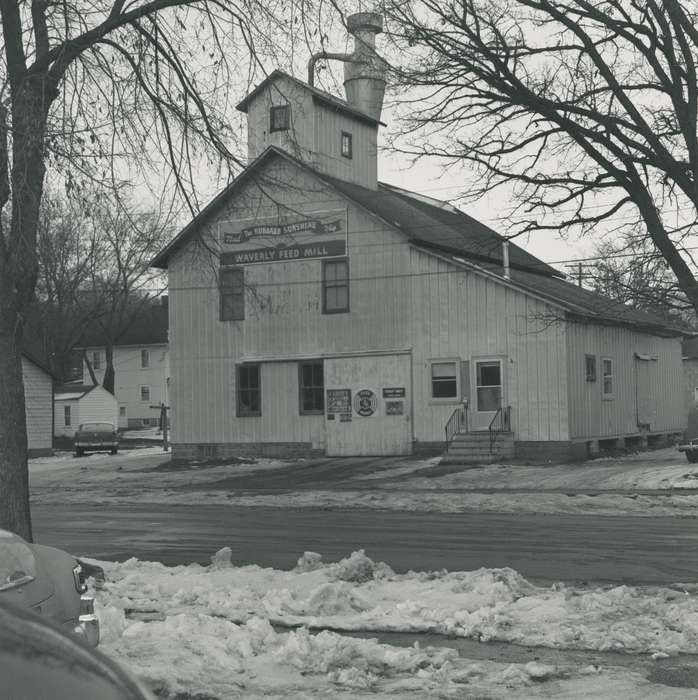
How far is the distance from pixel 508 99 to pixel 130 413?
65.6 m

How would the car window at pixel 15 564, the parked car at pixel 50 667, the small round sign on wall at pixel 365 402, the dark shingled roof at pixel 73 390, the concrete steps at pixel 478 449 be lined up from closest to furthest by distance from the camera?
the parked car at pixel 50 667 → the car window at pixel 15 564 → the concrete steps at pixel 478 449 → the small round sign on wall at pixel 365 402 → the dark shingled roof at pixel 73 390

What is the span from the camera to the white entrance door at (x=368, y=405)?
108 ft

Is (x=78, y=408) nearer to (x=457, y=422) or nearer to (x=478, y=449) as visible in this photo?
(x=457, y=422)

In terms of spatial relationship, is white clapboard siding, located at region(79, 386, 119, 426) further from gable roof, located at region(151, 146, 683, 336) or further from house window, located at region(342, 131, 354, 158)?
house window, located at region(342, 131, 354, 158)

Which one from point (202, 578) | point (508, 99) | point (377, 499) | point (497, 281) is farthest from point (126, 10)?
point (497, 281)

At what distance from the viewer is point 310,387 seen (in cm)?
3459

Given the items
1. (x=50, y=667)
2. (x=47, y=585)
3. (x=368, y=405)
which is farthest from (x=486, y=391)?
(x=50, y=667)

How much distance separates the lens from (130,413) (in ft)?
259

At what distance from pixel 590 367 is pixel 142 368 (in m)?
50.5

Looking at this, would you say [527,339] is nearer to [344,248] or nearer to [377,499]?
[344,248]

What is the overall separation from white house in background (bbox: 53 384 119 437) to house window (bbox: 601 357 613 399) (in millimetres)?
37148

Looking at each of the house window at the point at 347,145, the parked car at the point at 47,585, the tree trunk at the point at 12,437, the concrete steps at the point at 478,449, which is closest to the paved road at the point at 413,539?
the tree trunk at the point at 12,437

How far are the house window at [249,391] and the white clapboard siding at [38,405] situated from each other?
1493 centimetres

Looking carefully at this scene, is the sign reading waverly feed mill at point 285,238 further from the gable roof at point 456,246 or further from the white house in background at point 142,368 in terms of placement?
the white house in background at point 142,368
